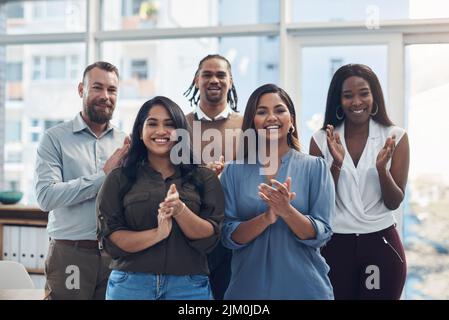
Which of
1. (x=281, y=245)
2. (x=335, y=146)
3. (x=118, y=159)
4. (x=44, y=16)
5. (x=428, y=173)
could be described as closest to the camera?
(x=281, y=245)

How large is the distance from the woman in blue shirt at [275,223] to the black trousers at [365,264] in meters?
0.16

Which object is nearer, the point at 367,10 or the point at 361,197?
the point at 361,197

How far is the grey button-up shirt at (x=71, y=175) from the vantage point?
6.63ft

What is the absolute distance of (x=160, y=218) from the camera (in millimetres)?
1675

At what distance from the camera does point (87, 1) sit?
A: 3080mm

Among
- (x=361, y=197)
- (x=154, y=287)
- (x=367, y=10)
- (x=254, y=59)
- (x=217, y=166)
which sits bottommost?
(x=154, y=287)

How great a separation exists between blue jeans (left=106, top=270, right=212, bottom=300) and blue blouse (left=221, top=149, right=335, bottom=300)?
160mm

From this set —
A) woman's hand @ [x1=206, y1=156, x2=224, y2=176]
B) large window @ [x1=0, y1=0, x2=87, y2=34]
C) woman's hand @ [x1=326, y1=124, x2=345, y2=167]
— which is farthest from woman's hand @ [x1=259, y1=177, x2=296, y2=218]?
large window @ [x1=0, y1=0, x2=87, y2=34]

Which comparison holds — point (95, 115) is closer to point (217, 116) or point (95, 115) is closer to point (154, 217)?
point (217, 116)

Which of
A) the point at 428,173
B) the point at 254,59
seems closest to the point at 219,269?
the point at 428,173

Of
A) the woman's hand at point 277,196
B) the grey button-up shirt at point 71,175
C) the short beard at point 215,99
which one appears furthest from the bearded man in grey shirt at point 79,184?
the woman's hand at point 277,196

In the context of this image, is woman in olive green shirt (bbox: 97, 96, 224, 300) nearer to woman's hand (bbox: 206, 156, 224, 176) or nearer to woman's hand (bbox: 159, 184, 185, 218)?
woman's hand (bbox: 159, 184, 185, 218)

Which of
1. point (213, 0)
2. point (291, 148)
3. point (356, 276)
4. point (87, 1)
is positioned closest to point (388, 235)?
point (356, 276)

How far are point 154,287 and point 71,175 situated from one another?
63 cm
